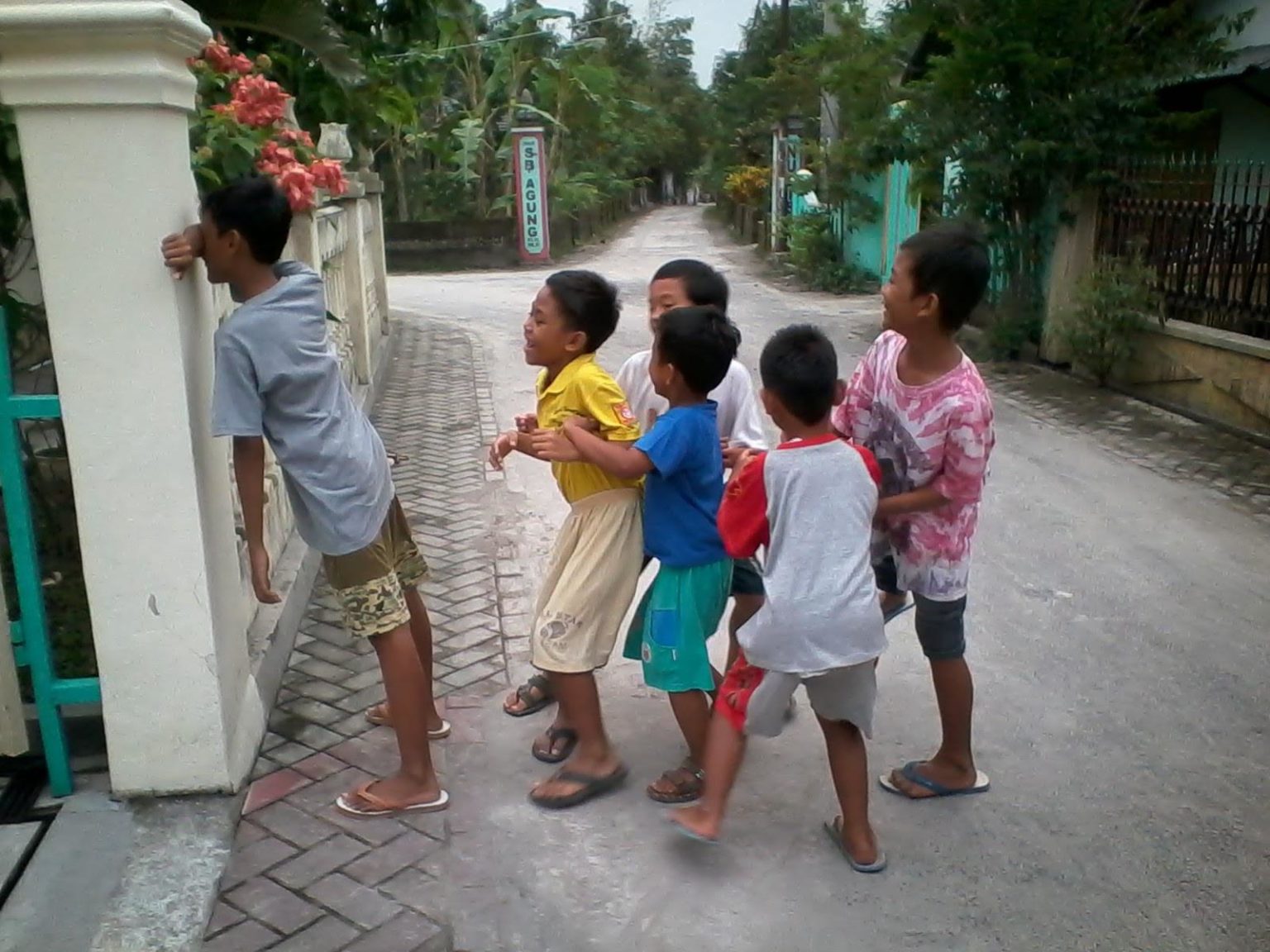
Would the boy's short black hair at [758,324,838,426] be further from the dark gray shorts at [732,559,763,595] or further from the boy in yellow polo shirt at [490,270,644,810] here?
the dark gray shorts at [732,559,763,595]

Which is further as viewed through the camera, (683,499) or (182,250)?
(683,499)

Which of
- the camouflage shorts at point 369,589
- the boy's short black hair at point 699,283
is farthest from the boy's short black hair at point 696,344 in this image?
the camouflage shorts at point 369,589

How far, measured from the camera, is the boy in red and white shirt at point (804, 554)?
247cm

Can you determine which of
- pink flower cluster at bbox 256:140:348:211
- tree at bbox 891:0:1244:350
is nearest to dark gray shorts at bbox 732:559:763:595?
pink flower cluster at bbox 256:140:348:211

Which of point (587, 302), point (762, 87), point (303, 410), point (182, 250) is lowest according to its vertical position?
point (303, 410)

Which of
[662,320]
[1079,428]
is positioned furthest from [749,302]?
[662,320]

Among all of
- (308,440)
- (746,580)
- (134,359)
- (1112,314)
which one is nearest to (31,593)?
(134,359)

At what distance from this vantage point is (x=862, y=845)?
2.69 m

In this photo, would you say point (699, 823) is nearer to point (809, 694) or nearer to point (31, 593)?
point (809, 694)

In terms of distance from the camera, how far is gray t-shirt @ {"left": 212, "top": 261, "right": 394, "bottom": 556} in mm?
A: 2516

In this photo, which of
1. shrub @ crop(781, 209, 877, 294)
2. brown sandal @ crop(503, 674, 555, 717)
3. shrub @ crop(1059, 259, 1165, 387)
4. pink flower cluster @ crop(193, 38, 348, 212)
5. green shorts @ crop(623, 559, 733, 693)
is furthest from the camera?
shrub @ crop(781, 209, 877, 294)

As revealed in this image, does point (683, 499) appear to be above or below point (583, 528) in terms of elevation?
above

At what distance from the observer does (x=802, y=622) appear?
97.3 inches

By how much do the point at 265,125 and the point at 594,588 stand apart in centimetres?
198
